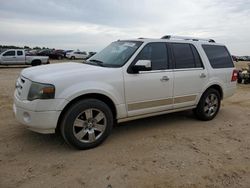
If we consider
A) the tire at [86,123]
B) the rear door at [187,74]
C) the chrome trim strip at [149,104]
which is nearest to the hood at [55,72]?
the tire at [86,123]

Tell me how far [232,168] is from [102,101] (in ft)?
7.18

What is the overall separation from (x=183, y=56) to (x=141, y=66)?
1.37m

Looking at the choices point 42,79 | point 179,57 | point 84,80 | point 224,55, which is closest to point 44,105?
point 42,79

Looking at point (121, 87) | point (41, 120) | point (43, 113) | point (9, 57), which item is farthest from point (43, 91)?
point (9, 57)

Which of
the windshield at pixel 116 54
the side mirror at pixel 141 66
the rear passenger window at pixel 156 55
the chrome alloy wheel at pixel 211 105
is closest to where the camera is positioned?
the side mirror at pixel 141 66

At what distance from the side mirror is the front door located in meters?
0.09

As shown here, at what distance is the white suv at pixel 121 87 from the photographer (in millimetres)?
3994

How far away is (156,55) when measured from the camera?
16.9 ft

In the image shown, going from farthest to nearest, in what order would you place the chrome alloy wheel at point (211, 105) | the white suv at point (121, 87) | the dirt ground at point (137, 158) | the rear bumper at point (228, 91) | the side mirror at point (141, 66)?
the rear bumper at point (228, 91) → the chrome alloy wheel at point (211, 105) → the side mirror at point (141, 66) → the white suv at point (121, 87) → the dirt ground at point (137, 158)

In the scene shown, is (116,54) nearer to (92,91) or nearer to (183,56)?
(92,91)

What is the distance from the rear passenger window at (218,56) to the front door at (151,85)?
1332 mm

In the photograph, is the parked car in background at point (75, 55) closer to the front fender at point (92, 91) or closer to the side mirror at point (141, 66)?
the side mirror at point (141, 66)

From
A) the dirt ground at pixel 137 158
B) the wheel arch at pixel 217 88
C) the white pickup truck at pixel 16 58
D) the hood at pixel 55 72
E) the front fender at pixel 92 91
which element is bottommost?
the dirt ground at pixel 137 158

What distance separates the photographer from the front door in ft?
15.4
